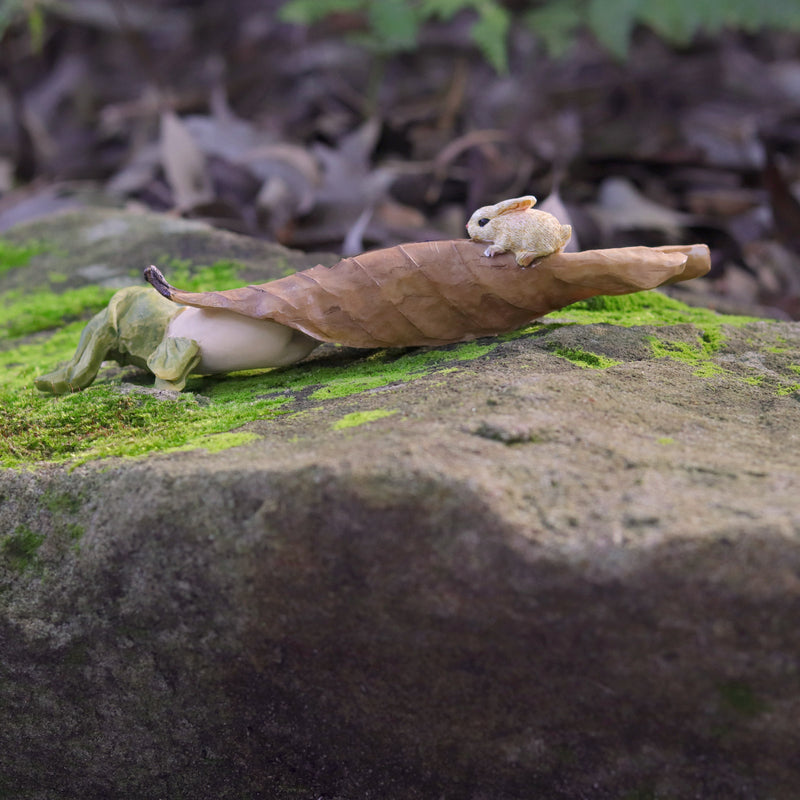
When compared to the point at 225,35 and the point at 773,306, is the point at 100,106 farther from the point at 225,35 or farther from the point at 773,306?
the point at 773,306

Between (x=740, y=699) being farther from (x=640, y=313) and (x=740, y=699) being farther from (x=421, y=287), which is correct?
(x=640, y=313)

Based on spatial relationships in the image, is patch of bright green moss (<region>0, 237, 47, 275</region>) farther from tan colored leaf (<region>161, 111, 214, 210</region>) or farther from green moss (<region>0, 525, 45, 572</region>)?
green moss (<region>0, 525, 45, 572</region>)

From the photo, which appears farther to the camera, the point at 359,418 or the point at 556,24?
the point at 556,24

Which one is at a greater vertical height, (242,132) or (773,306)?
(242,132)

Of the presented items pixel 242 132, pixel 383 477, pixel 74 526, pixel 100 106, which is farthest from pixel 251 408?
pixel 100 106

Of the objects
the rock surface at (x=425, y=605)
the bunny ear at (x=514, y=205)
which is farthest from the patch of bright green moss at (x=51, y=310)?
the bunny ear at (x=514, y=205)

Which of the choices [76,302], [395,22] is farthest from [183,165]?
[395,22]

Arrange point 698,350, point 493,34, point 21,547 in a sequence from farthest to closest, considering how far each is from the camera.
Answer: point 493,34 → point 698,350 → point 21,547

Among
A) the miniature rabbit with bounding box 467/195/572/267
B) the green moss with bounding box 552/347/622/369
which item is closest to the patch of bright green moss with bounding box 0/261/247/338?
the miniature rabbit with bounding box 467/195/572/267
